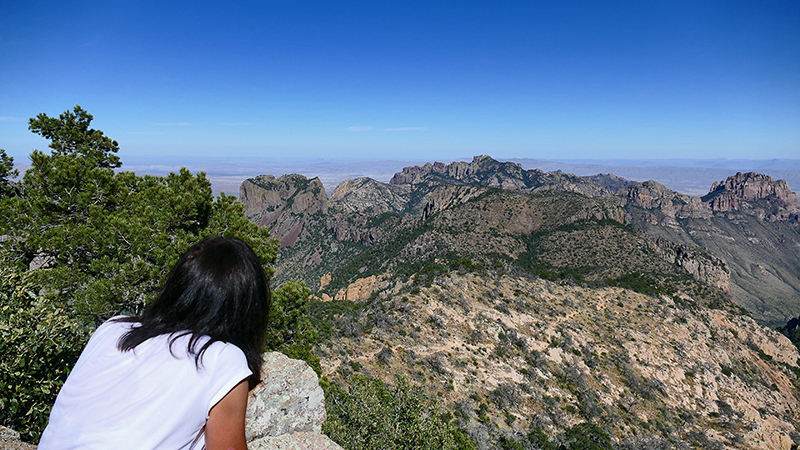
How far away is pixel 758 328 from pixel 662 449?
49.2 m

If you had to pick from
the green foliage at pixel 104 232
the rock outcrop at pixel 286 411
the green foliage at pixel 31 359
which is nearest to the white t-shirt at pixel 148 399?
the rock outcrop at pixel 286 411

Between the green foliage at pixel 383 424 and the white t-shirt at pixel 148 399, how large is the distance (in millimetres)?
11854

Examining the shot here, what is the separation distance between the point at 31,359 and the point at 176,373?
653cm

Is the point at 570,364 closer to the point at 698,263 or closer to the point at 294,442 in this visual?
the point at 294,442

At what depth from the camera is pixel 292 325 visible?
615 inches

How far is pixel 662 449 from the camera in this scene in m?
24.8

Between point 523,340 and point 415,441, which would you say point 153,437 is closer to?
point 415,441

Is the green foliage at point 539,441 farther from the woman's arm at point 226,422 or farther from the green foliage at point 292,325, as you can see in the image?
the woman's arm at point 226,422

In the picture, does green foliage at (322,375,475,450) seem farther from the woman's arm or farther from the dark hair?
the woman's arm

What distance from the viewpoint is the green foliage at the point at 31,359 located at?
6145mm

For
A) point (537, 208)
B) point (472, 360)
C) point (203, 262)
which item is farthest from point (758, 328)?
point (203, 262)

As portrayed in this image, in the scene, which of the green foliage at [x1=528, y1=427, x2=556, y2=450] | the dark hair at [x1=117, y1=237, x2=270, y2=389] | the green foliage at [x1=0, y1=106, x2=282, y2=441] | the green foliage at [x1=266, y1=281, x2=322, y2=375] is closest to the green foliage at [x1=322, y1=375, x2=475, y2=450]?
the green foliage at [x1=266, y1=281, x2=322, y2=375]

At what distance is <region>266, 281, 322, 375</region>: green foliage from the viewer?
14.8 m

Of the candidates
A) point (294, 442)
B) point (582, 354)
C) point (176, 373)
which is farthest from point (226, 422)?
point (582, 354)
